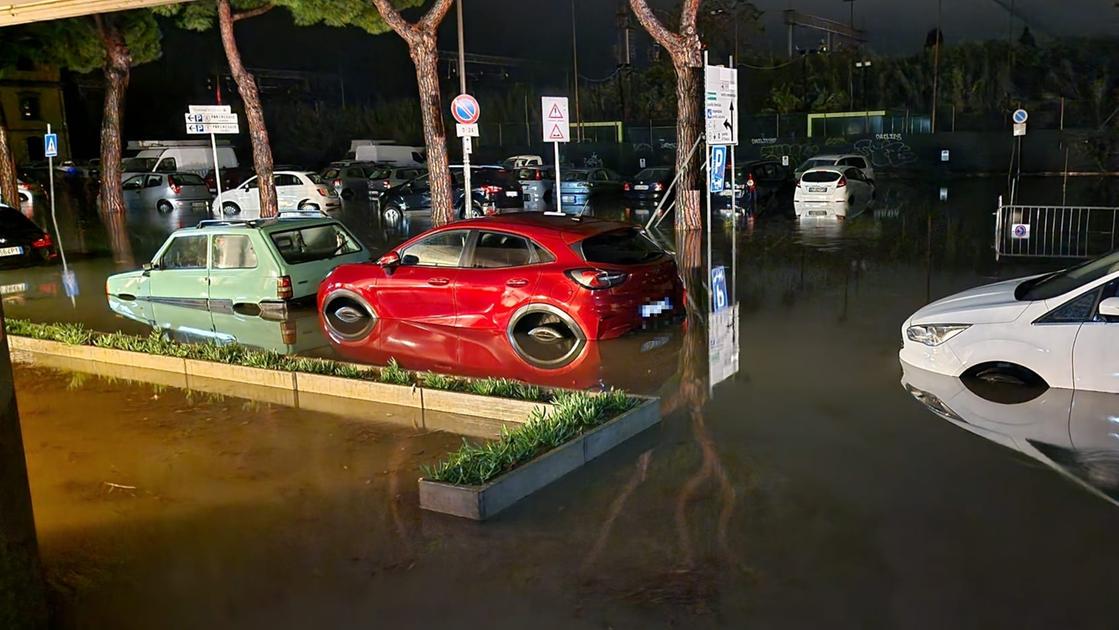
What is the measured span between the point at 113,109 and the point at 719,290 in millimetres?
28427

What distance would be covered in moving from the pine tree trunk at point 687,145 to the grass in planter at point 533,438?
51.9 ft

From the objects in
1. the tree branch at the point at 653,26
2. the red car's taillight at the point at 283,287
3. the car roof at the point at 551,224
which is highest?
the tree branch at the point at 653,26

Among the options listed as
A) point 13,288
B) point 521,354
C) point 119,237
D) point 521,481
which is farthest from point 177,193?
A: point 521,481

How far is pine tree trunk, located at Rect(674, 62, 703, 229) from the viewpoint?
22.6 m

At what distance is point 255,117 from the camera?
26047 millimetres

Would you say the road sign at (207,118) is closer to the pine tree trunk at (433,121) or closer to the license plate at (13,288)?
the pine tree trunk at (433,121)

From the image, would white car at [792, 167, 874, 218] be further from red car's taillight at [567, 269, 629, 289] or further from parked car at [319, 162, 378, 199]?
parked car at [319, 162, 378, 199]

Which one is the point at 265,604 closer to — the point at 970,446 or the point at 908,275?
the point at 970,446

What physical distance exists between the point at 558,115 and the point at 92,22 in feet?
80.0

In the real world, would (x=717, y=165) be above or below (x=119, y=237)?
above

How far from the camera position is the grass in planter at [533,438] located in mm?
6336

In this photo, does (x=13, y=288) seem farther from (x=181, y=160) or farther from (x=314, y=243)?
(x=181, y=160)

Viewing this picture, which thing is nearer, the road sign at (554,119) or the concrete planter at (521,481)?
the concrete planter at (521,481)

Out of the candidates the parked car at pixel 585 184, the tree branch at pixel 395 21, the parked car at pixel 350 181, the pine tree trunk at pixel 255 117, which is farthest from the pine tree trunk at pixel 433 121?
the parked car at pixel 350 181
